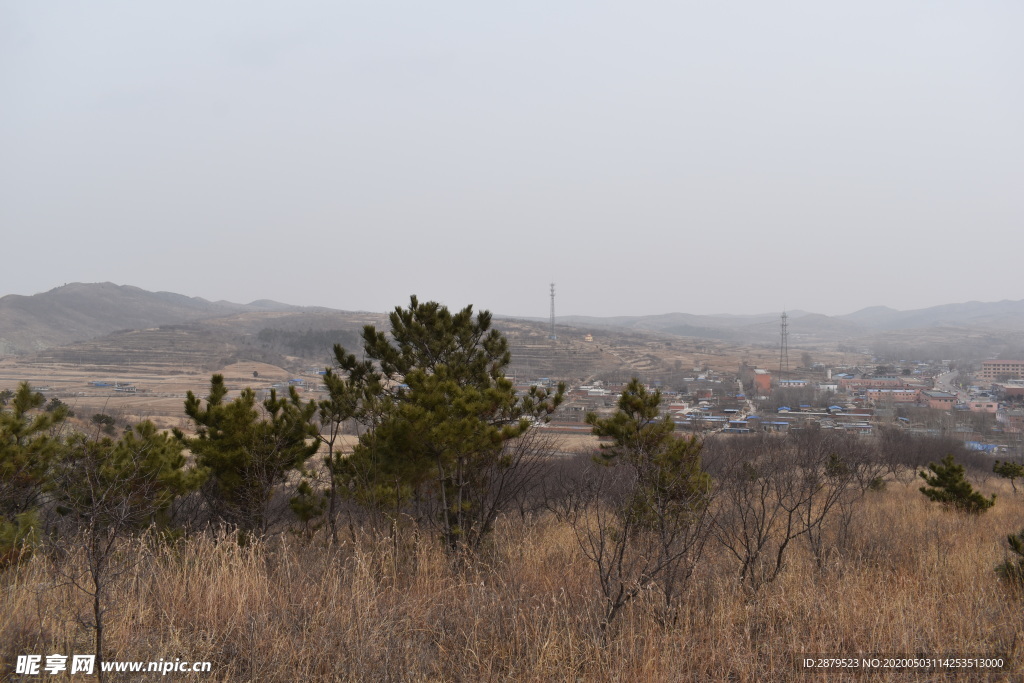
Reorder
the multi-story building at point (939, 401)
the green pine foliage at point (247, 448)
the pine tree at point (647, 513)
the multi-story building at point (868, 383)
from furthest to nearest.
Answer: the multi-story building at point (868, 383) < the multi-story building at point (939, 401) < the green pine foliage at point (247, 448) < the pine tree at point (647, 513)

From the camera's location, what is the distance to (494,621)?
10.8 ft

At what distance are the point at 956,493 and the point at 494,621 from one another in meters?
10.7

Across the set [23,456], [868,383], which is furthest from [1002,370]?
[23,456]

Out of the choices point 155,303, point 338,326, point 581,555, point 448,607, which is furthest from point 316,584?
point 155,303

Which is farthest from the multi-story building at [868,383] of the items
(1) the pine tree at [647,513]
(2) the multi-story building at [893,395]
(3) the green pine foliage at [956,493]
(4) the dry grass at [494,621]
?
(4) the dry grass at [494,621]

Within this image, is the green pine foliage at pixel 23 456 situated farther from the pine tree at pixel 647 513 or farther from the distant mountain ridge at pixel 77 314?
the distant mountain ridge at pixel 77 314

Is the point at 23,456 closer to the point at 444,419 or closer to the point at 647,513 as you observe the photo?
the point at 444,419

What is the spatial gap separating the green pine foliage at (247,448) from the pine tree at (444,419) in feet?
2.29

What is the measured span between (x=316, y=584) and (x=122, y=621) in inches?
43.5

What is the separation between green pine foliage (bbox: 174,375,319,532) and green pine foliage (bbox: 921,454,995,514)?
36.3 ft

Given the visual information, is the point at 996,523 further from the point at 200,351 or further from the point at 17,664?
the point at 200,351

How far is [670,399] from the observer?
2007 inches

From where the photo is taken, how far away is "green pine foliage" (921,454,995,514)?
9844 millimetres

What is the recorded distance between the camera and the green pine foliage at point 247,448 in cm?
610
